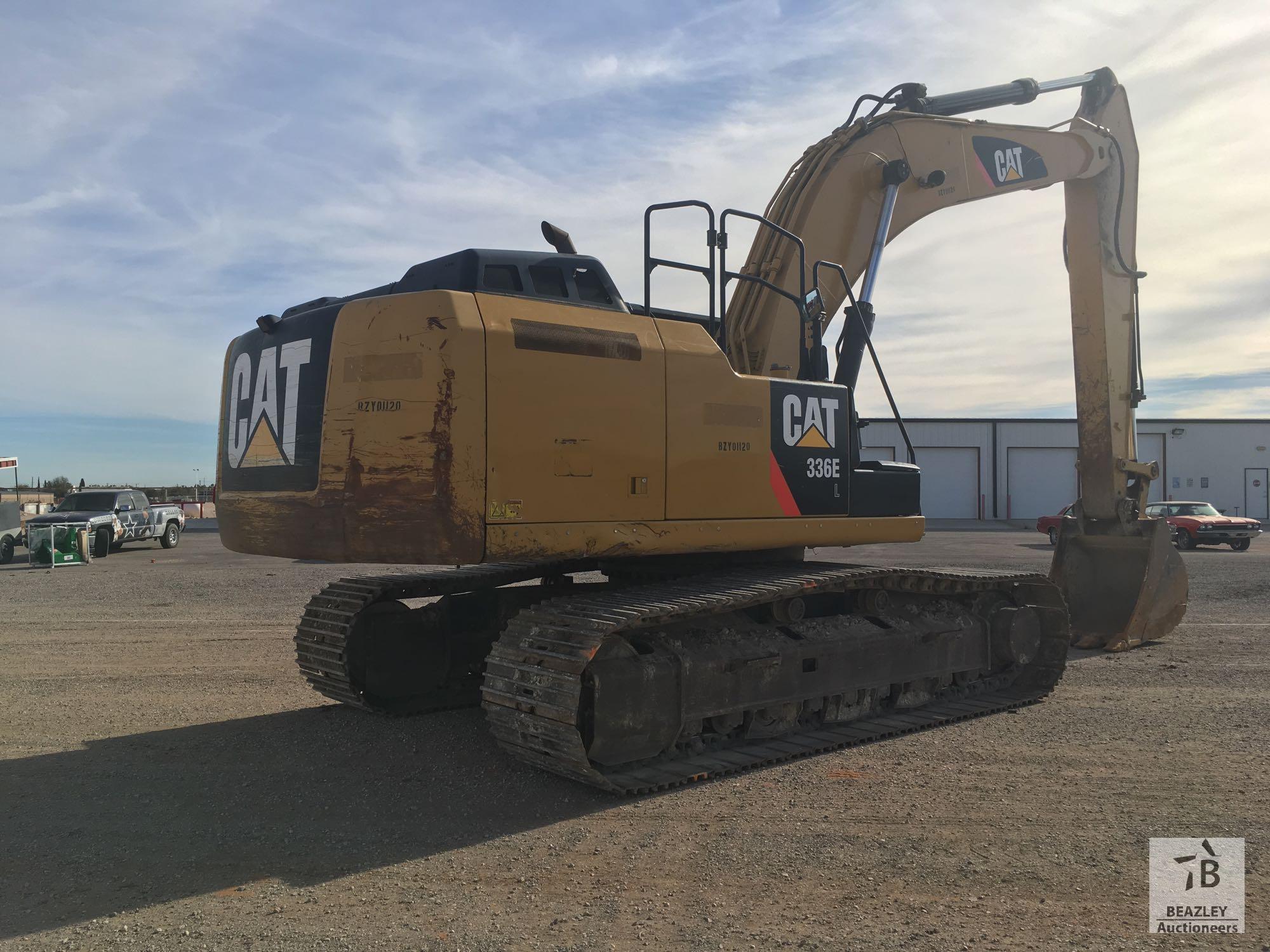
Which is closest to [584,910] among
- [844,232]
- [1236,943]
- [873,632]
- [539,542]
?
[539,542]

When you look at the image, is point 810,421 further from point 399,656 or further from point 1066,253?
point 1066,253

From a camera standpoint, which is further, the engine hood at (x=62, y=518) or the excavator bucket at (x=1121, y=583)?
the engine hood at (x=62, y=518)

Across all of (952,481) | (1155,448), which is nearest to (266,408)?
(952,481)

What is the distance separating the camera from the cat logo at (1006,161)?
29.9 feet

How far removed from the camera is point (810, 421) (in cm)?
657

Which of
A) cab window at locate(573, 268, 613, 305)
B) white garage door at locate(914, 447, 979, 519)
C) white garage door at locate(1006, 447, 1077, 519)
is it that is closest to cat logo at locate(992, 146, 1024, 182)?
cab window at locate(573, 268, 613, 305)

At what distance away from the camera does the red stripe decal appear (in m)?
6.26

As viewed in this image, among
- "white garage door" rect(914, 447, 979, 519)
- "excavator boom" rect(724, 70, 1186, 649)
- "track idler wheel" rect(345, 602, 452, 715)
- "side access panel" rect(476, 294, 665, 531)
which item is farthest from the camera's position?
"white garage door" rect(914, 447, 979, 519)

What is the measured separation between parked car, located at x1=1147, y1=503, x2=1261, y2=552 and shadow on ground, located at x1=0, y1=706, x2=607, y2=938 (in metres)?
23.0

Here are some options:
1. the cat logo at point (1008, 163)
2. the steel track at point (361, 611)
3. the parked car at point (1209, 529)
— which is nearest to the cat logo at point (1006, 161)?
the cat logo at point (1008, 163)

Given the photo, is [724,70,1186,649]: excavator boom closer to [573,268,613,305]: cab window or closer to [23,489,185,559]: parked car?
[573,268,613,305]: cab window

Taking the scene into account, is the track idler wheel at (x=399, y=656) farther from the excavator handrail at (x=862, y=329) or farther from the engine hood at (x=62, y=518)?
the engine hood at (x=62, y=518)

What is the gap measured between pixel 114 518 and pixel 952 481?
35263 mm

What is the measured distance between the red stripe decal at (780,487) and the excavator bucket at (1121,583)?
190 inches
